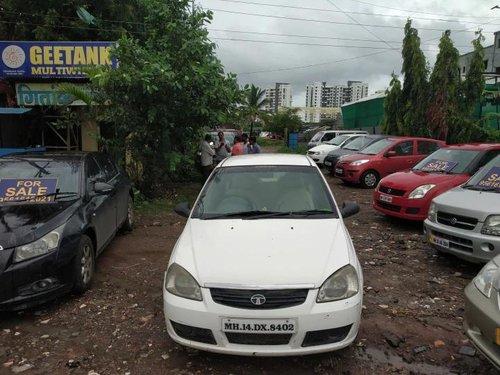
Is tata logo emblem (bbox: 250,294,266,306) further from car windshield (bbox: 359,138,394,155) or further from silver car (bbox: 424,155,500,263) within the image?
car windshield (bbox: 359,138,394,155)

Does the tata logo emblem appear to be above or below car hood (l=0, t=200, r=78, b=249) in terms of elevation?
below

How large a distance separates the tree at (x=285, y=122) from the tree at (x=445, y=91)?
3390 cm

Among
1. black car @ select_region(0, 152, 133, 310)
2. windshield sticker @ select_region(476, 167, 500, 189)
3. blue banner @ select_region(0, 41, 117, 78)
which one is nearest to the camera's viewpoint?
black car @ select_region(0, 152, 133, 310)

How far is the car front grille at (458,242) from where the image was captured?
5375 millimetres

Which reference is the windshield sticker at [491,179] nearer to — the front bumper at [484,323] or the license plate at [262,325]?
the front bumper at [484,323]

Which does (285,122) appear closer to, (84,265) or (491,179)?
(491,179)

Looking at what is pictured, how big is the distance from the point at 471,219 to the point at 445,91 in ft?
43.4

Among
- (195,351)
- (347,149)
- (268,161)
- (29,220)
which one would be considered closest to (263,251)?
(195,351)

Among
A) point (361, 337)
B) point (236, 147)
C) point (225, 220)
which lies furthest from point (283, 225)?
point (236, 147)

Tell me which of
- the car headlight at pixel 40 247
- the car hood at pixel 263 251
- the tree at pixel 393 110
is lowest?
the car headlight at pixel 40 247

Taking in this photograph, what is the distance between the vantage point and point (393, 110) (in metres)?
19.3

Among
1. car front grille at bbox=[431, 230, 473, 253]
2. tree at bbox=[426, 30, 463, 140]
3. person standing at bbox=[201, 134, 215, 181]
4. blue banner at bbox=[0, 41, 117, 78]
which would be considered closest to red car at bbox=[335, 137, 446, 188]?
person standing at bbox=[201, 134, 215, 181]

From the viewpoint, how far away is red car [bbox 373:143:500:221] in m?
7.77

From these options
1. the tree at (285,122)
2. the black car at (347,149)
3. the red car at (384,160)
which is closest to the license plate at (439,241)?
the red car at (384,160)
